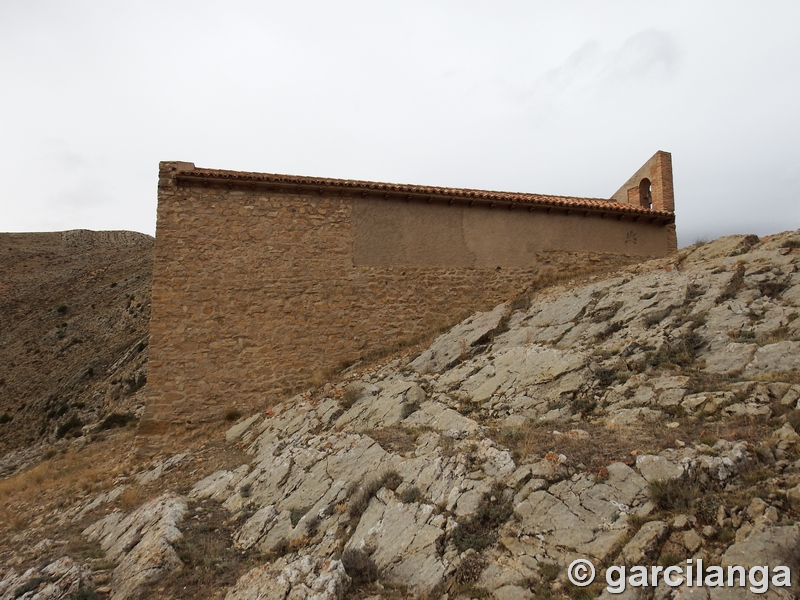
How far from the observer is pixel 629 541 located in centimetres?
480

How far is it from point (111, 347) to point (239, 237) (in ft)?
48.4

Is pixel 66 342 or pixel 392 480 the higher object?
pixel 66 342

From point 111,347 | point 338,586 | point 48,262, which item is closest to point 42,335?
point 111,347

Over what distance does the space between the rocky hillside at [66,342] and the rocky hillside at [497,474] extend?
23.3 ft

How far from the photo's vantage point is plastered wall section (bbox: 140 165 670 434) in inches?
498

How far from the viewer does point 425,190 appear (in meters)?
14.4

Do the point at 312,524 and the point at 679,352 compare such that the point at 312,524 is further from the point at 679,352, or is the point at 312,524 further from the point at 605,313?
the point at 605,313

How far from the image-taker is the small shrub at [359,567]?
5.48m

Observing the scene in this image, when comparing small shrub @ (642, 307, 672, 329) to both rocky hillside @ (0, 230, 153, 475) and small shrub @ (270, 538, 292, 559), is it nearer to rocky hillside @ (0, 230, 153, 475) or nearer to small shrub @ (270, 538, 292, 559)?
small shrub @ (270, 538, 292, 559)

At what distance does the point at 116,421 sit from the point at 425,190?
1278 centimetres

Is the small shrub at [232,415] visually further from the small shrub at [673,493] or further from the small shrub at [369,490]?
the small shrub at [673,493]

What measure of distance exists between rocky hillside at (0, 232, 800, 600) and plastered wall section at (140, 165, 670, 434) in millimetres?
1232

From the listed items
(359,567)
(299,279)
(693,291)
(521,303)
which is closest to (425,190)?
(521,303)

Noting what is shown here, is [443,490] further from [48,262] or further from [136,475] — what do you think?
[48,262]
